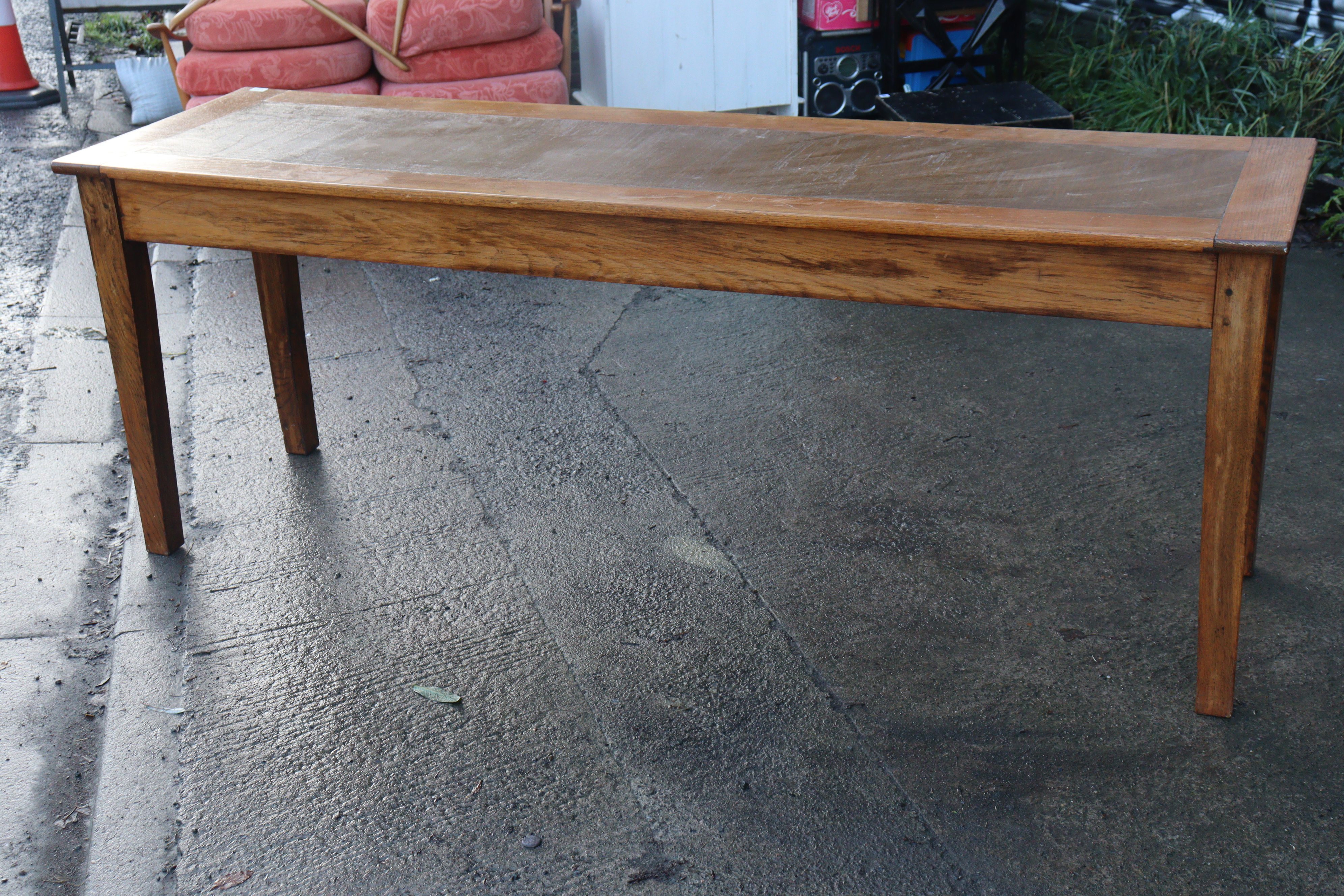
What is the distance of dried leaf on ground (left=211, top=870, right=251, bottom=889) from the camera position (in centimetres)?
164

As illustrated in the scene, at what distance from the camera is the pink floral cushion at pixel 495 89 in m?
4.60

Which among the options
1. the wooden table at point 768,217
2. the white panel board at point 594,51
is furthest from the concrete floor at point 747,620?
the white panel board at point 594,51

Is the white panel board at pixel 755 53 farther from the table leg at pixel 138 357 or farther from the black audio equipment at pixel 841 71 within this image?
the table leg at pixel 138 357

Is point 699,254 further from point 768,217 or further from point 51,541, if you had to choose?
point 51,541

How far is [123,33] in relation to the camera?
25.3ft

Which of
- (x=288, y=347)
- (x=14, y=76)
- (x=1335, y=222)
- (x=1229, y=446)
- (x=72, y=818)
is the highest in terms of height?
(x=14, y=76)

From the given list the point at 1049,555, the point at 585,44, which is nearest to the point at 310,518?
the point at 1049,555

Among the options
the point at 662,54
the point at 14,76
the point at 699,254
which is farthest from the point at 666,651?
the point at 14,76

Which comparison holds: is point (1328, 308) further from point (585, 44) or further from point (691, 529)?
point (585, 44)

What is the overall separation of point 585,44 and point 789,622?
159 inches

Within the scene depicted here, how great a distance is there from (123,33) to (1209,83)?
6.55 metres

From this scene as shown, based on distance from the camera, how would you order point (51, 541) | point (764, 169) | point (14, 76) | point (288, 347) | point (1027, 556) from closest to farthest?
point (764, 169)
point (1027, 556)
point (51, 541)
point (288, 347)
point (14, 76)

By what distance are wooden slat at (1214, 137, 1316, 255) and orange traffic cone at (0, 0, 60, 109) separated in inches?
237

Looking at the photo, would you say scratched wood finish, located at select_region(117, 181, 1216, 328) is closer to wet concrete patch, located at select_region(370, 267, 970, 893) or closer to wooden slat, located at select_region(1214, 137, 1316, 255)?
wooden slat, located at select_region(1214, 137, 1316, 255)
